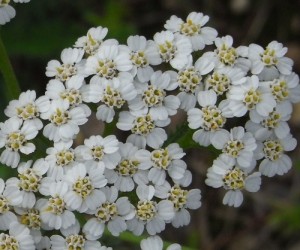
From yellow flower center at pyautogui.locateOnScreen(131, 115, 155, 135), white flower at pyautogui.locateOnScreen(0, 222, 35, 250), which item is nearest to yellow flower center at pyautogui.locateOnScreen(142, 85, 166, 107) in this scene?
yellow flower center at pyautogui.locateOnScreen(131, 115, 155, 135)

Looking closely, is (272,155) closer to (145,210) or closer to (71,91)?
(145,210)

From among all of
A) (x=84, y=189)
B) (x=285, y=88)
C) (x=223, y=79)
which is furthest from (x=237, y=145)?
(x=84, y=189)

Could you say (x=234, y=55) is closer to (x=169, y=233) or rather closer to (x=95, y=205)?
(x=95, y=205)

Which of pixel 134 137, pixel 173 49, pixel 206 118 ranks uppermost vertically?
pixel 173 49

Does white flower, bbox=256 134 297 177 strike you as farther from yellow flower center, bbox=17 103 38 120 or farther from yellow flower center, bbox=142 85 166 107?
yellow flower center, bbox=17 103 38 120

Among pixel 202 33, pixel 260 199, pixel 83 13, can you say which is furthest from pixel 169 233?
pixel 202 33

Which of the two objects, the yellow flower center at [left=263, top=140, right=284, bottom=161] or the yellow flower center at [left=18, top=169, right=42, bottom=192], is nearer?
the yellow flower center at [left=18, top=169, right=42, bottom=192]
